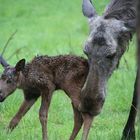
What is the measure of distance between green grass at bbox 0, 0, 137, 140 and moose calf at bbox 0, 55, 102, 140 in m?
0.71

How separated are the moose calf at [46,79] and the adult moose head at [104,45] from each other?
405 mm

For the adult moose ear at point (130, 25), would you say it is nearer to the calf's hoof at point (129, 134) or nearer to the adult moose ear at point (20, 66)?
the adult moose ear at point (20, 66)

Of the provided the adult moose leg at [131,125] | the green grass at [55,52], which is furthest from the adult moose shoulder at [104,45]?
the green grass at [55,52]

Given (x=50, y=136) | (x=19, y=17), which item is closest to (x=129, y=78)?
(x=50, y=136)

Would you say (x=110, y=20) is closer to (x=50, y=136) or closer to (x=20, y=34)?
(x=50, y=136)

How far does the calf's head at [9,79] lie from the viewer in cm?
791

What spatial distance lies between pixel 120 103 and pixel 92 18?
11.1ft

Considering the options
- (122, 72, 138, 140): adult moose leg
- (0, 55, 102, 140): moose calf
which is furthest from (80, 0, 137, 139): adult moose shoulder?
(122, 72, 138, 140): adult moose leg

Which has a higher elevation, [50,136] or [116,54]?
[116,54]

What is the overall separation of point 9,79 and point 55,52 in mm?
8260

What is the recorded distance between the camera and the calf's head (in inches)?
312

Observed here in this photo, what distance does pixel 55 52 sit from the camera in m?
16.2

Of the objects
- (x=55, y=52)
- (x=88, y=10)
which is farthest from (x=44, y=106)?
(x=55, y=52)

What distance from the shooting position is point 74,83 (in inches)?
307
